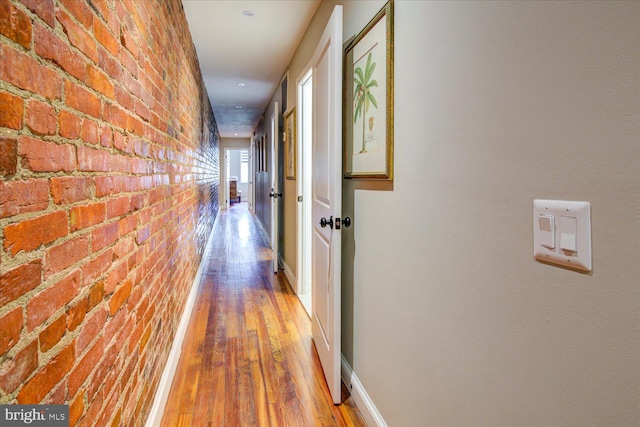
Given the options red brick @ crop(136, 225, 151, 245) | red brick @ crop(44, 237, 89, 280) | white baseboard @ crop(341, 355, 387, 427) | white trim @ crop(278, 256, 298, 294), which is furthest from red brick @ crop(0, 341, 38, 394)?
white trim @ crop(278, 256, 298, 294)

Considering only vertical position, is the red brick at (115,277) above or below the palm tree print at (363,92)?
below

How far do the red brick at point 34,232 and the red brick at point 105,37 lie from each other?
1.80 ft

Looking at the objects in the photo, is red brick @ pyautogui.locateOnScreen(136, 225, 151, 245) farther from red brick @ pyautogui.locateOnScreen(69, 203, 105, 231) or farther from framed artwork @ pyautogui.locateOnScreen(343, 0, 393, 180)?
framed artwork @ pyautogui.locateOnScreen(343, 0, 393, 180)

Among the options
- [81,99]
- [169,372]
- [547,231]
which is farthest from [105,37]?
[169,372]

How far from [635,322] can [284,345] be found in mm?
2293

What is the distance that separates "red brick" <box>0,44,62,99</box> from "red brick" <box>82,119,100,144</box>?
0.46 ft

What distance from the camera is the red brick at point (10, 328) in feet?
2.02

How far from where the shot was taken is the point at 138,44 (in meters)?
1.53

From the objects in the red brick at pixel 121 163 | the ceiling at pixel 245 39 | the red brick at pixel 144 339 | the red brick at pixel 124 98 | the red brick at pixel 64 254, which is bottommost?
the red brick at pixel 144 339

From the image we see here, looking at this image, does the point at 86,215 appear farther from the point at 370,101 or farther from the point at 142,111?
the point at 370,101

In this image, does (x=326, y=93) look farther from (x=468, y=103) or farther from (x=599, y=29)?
(x=599, y=29)

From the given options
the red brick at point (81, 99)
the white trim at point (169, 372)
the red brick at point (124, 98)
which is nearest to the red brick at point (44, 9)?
the red brick at point (81, 99)

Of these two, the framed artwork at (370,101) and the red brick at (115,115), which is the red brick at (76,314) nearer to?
the red brick at (115,115)

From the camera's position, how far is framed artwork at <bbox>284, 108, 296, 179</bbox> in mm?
3891
